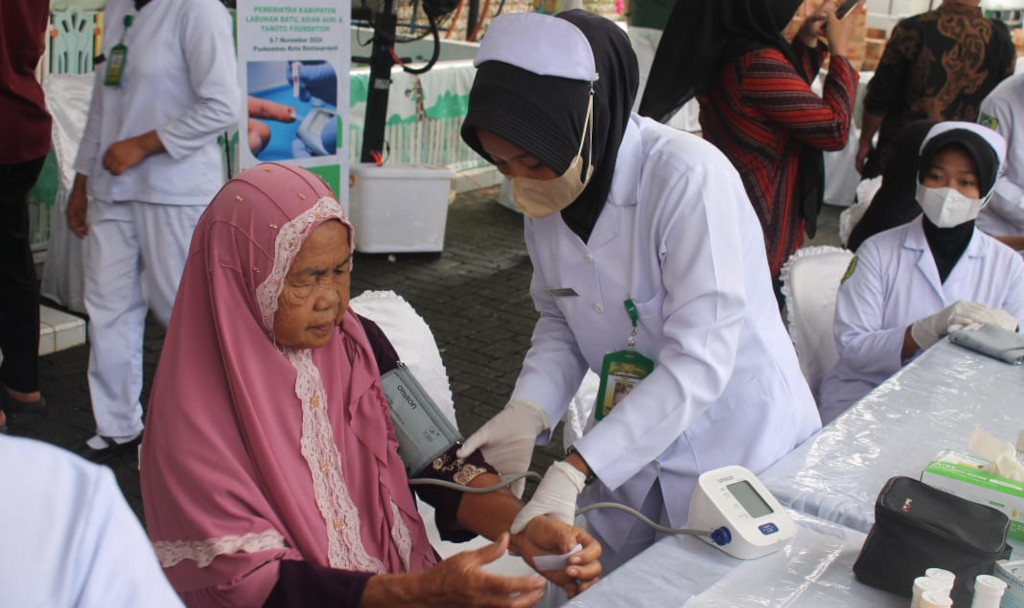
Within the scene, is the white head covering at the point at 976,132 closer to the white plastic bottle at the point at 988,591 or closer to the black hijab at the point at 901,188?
the black hijab at the point at 901,188

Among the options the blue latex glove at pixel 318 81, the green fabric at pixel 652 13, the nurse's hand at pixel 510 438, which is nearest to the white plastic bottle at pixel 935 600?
the nurse's hand at pixel 510 438

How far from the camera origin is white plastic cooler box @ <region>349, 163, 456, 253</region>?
6043mm

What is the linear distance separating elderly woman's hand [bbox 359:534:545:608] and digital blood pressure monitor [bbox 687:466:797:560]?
0.29m

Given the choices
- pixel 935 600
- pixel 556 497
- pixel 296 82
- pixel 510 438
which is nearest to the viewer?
pixel 935 600

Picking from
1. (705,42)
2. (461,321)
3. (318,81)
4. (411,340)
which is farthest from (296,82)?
(411,340)

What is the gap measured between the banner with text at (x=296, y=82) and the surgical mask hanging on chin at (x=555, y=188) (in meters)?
2.75

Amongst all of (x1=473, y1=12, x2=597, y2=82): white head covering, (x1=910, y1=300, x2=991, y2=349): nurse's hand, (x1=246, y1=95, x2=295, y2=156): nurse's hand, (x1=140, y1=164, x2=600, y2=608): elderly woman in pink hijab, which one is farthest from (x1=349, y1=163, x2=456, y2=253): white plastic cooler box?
(x1=473, y1=12, x2=597, y2=82): white head covering

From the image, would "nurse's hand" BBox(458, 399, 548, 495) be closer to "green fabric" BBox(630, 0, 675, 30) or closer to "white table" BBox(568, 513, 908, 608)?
"white table" BBox(568, 513, 908, 608)

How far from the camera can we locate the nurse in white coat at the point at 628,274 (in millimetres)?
1695

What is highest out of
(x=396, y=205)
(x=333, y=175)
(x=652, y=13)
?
(x=652, y=13)

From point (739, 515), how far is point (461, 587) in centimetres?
46

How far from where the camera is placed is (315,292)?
1789mm

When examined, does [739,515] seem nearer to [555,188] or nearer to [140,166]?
[555,188]

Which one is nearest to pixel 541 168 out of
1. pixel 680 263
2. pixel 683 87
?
pixel 680 263
